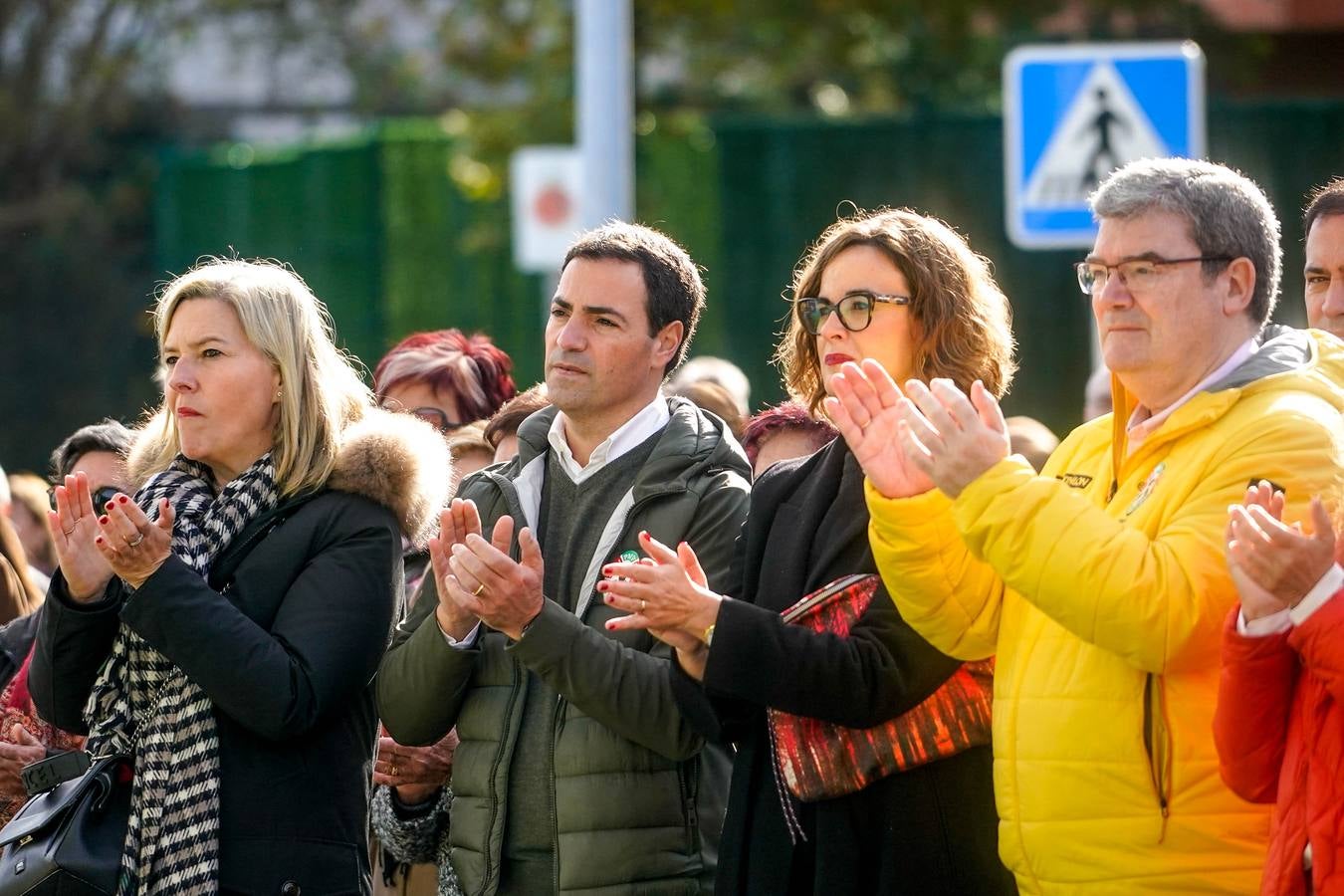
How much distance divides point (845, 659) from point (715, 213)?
851 cm

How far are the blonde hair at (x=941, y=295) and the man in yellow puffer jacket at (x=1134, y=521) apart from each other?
0.46 m

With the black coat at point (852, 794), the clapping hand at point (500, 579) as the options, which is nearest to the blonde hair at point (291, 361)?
the clapping hand at point (500, 579)

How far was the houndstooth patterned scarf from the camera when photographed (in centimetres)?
396

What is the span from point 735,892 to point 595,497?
3.24 ft

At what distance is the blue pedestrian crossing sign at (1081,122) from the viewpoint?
724 cm

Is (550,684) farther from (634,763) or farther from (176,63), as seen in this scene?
(176,63)

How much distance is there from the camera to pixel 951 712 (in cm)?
376

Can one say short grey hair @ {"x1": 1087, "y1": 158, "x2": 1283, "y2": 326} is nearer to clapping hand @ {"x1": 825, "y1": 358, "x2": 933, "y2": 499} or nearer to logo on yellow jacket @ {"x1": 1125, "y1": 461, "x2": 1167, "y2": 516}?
logo on yellow jacket @ {"x1": 1125, "y1": 461, "x2": 1167, "y2": 516}

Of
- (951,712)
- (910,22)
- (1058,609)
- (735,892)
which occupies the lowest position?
(735,892)

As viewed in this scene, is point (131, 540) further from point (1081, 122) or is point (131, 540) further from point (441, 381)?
point (1081, 122)

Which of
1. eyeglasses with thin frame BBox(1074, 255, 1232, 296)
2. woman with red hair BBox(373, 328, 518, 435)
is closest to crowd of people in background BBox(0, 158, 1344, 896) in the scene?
eyeglasses with thin frame BBox(1074, 255, 1232, 296)

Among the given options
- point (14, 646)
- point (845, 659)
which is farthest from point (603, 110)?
point (845, 659)

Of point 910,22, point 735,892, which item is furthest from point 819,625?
point 910,22

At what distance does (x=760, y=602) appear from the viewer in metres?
3.91
